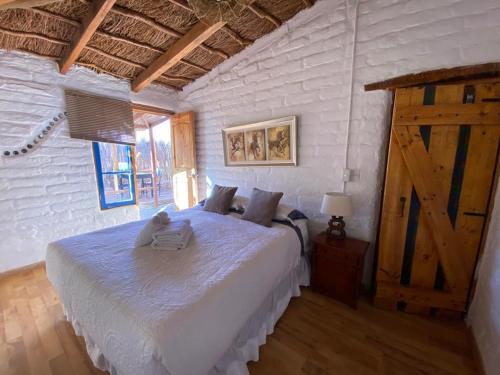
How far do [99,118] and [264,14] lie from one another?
7.92ft

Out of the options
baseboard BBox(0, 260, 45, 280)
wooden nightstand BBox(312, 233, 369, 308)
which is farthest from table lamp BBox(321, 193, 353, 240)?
baseboard BBox(0, 260, 45, 280)

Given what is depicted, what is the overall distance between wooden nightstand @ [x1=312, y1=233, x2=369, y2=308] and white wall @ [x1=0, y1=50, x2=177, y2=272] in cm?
301

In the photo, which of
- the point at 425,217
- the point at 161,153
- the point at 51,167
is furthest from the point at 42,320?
the point at 161,153

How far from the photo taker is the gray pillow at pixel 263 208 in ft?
6.89

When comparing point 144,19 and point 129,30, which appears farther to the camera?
point 129,30

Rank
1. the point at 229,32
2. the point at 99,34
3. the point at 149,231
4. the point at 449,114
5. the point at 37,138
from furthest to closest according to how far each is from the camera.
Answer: the point at 37,138 → the point at 229,32 → the point at 99,34 → the point at 149,231 → the point at 449,114

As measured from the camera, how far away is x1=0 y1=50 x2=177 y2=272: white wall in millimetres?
2232

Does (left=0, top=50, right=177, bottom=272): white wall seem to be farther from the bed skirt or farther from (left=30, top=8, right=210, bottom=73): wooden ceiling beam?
the bed skirt

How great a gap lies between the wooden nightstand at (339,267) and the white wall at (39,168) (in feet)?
9.88

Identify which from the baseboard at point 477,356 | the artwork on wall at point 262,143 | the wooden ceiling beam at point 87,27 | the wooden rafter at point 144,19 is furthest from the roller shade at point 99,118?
the baseboard at point 477,356

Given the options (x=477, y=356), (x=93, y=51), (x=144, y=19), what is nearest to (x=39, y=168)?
(x=93, y=51)

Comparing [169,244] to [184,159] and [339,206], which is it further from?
[184,159]

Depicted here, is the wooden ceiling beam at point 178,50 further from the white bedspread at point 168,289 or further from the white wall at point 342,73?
the white bedspread at point 168,289

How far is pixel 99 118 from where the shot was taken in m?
2.75
